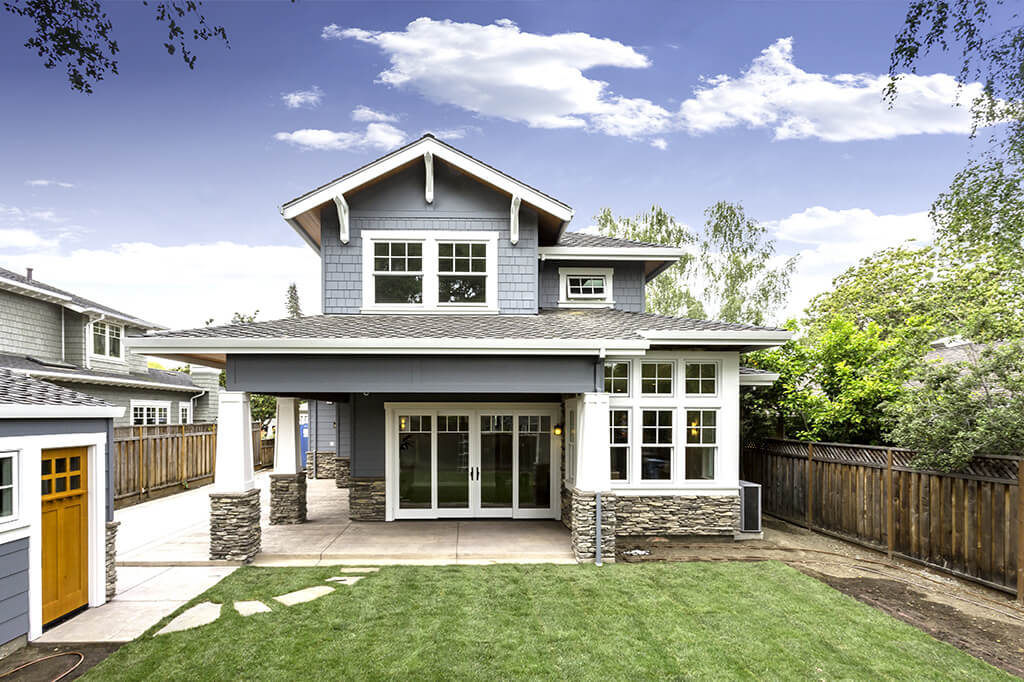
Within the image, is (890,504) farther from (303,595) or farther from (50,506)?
(50,506)

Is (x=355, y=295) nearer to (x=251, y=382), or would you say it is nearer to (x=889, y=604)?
(x=251, y=382)

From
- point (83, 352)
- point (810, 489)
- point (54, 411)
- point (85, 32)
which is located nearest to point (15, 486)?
point (54, 411)

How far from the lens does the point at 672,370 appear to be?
976cm

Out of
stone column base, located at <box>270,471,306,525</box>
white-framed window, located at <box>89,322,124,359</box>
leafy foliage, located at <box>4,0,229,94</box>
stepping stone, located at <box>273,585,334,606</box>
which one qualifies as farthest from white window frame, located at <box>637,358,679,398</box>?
white-framed window, located at <box>89,322,124,359</box>

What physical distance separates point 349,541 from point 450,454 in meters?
2.48

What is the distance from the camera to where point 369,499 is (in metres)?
10.8

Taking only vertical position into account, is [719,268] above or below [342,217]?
above

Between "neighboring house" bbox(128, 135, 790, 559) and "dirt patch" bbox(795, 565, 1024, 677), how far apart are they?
8.62 feet

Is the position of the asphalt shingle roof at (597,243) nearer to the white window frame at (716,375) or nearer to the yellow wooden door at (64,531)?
the white window frame at (716,375)

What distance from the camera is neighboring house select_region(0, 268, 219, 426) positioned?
14.2m

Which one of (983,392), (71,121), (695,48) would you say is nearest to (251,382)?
(71,121)

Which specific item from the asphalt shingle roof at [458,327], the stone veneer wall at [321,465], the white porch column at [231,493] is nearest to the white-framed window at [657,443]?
the asphalt shingle roof at [458,327]

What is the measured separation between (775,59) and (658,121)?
7.04 metres

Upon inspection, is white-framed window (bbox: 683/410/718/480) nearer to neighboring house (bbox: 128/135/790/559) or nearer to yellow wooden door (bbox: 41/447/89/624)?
neighboring house (bbox: 128/135/790/559)
